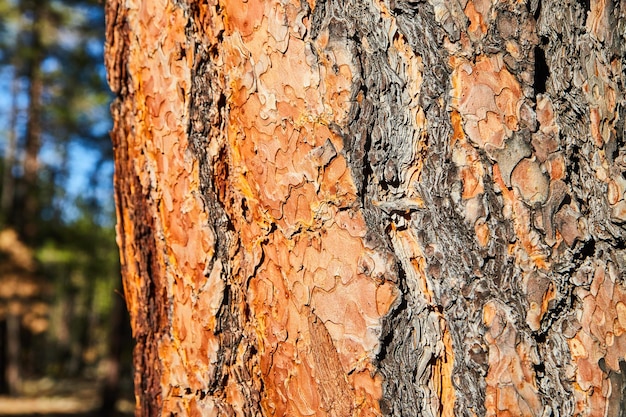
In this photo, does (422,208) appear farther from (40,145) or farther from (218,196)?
(40,145)

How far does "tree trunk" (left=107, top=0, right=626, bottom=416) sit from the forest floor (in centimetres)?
1123

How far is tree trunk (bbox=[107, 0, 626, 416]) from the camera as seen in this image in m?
0.86

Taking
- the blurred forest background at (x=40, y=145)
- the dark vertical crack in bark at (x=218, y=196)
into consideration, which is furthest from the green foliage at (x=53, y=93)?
the dark vertical crack in bark at (x=218, y=196)

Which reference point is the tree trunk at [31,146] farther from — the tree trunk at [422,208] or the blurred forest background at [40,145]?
the tree trunk at [422,208]

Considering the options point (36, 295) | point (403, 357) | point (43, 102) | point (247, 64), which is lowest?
point (403, 357)

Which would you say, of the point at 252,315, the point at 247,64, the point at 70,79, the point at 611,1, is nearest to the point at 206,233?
the point at 252,315

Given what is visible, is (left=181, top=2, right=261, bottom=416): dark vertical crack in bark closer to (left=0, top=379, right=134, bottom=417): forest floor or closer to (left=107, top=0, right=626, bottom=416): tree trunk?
(left=107, top=0, right=626, bottom=416): tree trunk

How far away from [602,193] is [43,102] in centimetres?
1409

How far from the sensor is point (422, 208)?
90 cm

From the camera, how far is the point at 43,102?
12992mm

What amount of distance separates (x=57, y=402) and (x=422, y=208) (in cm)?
1439

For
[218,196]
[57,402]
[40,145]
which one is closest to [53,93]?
[40,145]

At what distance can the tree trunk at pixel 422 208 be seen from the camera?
0.86 m

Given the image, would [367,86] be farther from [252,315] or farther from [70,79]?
[70,79]
